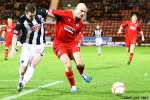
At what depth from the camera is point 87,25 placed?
39875 mm

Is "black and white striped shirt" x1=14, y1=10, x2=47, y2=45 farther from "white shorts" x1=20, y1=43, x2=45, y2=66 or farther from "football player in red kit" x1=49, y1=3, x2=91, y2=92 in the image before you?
"football player in red kit" x1=49, y1=3, x2=91, y2=92

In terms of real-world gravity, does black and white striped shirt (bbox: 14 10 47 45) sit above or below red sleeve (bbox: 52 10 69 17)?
below

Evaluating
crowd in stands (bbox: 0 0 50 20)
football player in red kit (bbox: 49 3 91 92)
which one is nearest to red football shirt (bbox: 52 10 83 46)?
football player in red kit (bbox: 49 3 91 92)

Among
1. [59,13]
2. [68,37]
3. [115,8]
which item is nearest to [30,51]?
[68,37]

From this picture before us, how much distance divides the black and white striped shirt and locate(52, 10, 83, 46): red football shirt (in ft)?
1.18

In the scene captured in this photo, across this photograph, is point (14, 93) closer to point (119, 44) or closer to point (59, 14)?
point (59, 14)

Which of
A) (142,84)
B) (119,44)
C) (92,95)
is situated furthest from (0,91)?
(119,44)

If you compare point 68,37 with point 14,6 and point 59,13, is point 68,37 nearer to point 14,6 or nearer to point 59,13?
point 59,13

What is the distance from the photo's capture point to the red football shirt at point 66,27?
9.00m

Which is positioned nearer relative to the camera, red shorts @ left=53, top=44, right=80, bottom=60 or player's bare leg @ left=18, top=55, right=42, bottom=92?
player's bare leg @ left=18, top=55, right=42, bottom=92

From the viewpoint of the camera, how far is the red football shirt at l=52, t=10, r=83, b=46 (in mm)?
9000

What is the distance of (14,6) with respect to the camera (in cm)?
4341

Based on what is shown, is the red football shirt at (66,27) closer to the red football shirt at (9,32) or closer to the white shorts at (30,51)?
the white shorts at (30,51)

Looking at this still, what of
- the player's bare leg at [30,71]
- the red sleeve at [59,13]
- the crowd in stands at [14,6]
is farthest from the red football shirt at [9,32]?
the crowd in stands at [14,6]
